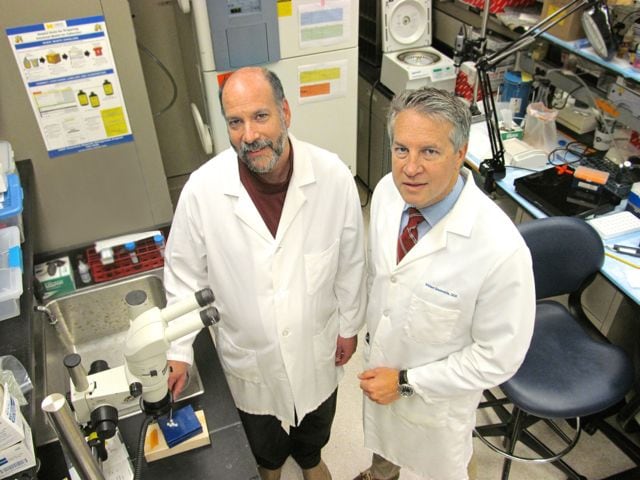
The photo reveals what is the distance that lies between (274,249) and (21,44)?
3.55ft

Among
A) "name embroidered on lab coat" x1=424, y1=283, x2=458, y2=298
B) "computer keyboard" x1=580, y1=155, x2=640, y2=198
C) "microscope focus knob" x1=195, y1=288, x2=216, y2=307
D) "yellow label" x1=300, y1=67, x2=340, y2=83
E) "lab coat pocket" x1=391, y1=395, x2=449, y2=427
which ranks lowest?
"lab coat pocket" x1=391, y1=395, x2=449, y2=427

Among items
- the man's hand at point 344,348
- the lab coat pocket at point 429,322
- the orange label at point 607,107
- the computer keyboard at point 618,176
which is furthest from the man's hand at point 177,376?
the orange label at point 607,107

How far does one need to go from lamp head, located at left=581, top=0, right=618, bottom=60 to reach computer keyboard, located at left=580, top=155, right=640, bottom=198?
447 mm

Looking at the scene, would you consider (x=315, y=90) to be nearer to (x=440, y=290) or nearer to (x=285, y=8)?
(x=285, y=8)

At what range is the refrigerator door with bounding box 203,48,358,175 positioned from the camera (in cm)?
246

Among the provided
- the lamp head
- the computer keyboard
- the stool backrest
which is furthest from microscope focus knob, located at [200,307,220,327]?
the lamp head

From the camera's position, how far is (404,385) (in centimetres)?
144

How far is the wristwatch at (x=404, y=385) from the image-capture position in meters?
1.44

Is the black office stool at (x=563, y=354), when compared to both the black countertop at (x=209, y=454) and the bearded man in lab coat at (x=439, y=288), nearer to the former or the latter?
the bearded man in lab coat at (x=439, y=288)

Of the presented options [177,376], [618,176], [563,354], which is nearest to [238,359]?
[177,376]

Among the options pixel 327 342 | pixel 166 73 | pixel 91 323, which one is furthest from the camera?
pixel 166 73

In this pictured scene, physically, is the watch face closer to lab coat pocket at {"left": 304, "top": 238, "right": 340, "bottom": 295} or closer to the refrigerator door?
lab coat pocket at {"left": 304, "top": 238, "right": 340, "bottom": 295}

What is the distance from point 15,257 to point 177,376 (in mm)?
544

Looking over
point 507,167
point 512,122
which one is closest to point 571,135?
point 512,122
